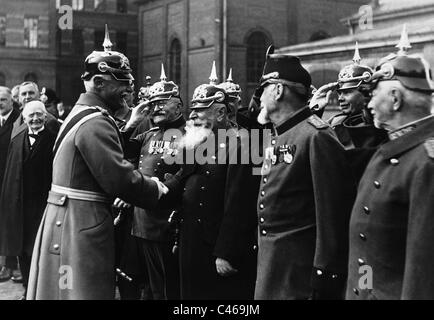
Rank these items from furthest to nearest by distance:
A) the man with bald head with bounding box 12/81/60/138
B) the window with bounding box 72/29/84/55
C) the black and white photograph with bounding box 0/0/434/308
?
1. the window with bounding box 72/29/84/55
2. the man with bald head with bounding box 12/81/60/138
3. the black and white photograph with bounding box 0/0/434/308

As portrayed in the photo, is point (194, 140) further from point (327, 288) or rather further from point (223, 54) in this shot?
point (223, 54)

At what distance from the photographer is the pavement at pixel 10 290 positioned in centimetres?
718

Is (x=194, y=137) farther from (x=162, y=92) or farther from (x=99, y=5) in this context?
(x=99, y=5)

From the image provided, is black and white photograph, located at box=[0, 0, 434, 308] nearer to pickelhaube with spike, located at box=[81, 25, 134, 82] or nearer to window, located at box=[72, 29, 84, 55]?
pickelhaube with spike, located at box=[81, 25, 134, 82]

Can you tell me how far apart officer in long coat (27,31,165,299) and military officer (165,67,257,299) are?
697mm

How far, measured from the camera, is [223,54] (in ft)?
91.0

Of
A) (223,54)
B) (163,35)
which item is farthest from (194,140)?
(163,35)

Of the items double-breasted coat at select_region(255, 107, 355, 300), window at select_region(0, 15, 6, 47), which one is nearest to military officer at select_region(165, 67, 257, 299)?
double-breasted coat at select_region(255, 107, 355, 300)

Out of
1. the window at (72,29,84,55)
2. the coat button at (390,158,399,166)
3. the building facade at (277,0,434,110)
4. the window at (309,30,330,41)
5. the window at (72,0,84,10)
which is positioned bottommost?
the coat button at (390,158,399,166)

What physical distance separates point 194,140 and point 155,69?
100 ft

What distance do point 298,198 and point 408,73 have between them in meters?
1.08

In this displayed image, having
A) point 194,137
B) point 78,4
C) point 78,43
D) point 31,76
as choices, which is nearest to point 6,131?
point 194,137

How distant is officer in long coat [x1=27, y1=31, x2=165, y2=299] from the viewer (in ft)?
13.1

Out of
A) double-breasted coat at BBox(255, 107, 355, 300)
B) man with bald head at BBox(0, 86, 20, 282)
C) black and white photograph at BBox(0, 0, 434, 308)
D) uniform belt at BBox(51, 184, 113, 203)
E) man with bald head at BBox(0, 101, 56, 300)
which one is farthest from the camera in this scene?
man with bald head at BBox(0, 86, 20, 282)
